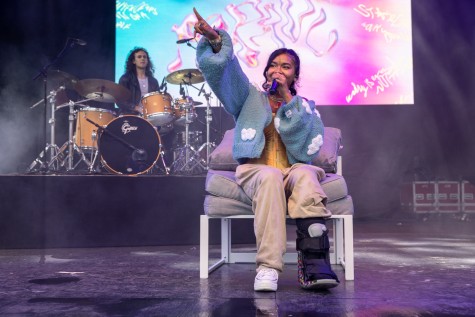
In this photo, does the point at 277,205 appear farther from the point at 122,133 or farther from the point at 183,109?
the point at 183,109

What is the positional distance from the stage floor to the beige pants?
0.46 feet

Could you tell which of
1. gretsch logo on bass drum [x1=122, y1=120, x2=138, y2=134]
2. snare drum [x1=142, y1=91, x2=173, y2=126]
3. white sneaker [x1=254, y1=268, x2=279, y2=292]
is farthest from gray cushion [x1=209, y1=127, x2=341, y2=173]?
snare drum [x1=142, y1=91, x2=173, y2=126]

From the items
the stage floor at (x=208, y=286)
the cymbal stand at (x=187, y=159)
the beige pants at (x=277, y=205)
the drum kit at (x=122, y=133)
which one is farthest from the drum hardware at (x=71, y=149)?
the beige pants at (x=277, y=205)

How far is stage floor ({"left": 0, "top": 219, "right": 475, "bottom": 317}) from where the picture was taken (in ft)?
4.73

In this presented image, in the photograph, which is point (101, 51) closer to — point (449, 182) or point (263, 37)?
point (263, 37)

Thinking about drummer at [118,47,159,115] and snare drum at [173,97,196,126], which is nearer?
snare drum at [173,97,196,126]

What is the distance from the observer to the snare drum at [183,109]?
4344 millimetres

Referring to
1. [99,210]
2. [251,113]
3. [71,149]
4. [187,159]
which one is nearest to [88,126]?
[71,149]

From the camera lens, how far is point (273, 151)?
6.82 feet

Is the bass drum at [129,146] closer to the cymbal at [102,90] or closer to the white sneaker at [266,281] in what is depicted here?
the cymbal at [102,90]

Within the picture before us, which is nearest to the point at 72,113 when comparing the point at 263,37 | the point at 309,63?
the point at 263,37

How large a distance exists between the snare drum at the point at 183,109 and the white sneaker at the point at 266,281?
2772 mm

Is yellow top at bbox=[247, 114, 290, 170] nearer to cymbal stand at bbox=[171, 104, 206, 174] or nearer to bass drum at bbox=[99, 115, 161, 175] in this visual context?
bass drum at bbox=[99, 115, 161, 175]

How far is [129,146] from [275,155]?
207 cm
